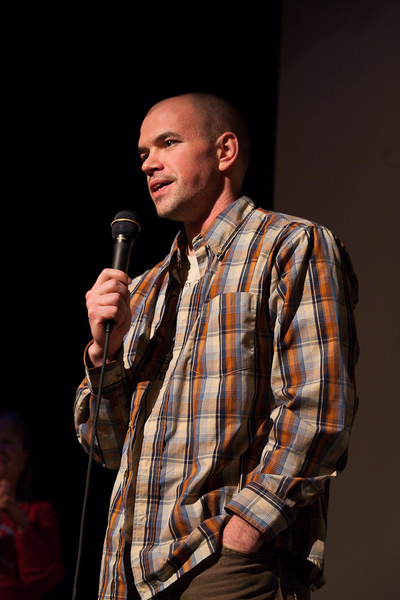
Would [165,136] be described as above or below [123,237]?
above

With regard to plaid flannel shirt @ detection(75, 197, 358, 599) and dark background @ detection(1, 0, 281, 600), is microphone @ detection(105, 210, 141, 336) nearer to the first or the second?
plaid flannel shirt @ detection(75, 197, 358, 599)

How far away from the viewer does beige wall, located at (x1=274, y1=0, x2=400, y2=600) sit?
202 cm

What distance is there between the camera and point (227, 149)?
1657 millimetres

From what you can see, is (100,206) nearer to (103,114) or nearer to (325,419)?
(103,114)

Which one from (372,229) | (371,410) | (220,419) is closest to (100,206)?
(372,229)

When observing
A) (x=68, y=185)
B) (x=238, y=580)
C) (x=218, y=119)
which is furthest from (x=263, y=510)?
(x=68, y=185)

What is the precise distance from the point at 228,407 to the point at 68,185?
1.57 metres

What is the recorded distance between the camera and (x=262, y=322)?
1246 millimetres

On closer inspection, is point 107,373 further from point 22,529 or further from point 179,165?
point 22,529

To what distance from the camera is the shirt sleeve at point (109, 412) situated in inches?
54.3

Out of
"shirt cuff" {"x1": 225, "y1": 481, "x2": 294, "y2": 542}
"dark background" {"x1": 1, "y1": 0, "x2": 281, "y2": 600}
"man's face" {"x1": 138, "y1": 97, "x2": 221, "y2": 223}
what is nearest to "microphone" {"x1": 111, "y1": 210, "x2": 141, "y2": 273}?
"man's face" {"x1": 138, "y1": 97, "x2": 221, "y2": 223}

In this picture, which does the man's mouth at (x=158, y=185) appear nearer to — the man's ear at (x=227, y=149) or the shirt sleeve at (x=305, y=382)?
the man's ear at (x=227, y=149)

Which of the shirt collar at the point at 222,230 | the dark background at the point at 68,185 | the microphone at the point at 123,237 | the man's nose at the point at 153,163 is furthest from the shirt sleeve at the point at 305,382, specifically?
the dark background at the point at 68,185

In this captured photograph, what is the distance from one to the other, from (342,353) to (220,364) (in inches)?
9.8
